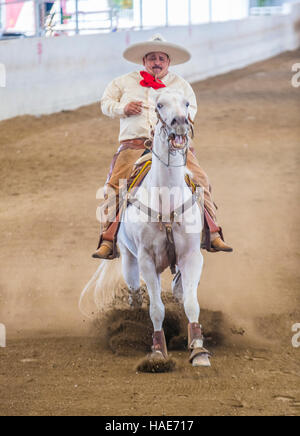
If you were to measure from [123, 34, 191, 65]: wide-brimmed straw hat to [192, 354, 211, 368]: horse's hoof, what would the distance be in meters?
2.67

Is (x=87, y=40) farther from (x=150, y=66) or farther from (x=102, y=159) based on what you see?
(x=150, y=66)

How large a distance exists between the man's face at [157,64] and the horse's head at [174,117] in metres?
1.05

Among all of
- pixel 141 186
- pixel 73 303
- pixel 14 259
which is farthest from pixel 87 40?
pixel 141 186

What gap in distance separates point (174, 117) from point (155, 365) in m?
2.06

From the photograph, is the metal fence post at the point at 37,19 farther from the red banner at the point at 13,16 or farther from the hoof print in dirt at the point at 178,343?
the hoof print in dirt at the point at 178,343

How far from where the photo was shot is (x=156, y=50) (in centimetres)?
686

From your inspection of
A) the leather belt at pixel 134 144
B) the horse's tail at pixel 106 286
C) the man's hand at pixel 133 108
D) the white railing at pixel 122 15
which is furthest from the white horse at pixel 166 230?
the white railing at pixel 122 15

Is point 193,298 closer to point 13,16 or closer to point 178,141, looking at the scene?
point 178,141

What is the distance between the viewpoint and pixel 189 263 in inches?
252

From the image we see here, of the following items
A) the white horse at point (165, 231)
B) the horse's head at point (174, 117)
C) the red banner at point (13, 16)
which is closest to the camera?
the horse's head at point (174, 117)

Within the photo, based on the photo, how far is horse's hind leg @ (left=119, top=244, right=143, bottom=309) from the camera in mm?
7432

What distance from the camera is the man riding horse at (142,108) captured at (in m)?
6.80

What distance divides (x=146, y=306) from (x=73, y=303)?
107 cm

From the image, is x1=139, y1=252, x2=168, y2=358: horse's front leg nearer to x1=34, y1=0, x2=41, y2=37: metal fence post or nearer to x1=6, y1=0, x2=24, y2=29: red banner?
x1=34, y1=0, x2=41, y2=37: metal fence post
